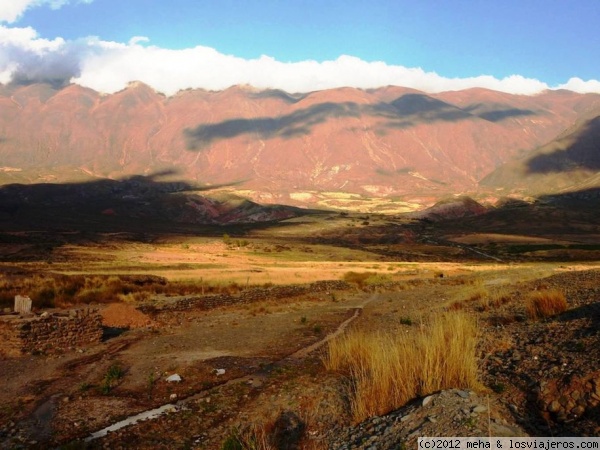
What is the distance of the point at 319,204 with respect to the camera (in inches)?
7461

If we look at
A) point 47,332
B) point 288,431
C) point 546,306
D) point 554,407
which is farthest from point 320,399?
point 47,332

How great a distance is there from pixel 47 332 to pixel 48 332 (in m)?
0.04

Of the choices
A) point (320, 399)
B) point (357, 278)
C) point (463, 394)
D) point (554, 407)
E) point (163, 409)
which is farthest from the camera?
point (357, 278)

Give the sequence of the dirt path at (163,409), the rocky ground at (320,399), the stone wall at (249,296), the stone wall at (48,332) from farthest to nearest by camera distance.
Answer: the stone wall at (249,296)
the stone wall at (48,332)
the dirt path at (163,409)
the rocky ground at (320,399)

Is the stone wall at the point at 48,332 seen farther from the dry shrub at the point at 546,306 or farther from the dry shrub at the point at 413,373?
the dry shrub at the point at 546,306

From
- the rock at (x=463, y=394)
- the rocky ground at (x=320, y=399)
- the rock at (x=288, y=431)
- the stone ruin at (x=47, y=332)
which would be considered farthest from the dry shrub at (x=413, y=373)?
the stone ruin at (x=47, y=332)

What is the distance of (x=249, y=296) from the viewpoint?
31375 millimetres

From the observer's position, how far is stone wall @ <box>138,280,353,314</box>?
27.0 metres

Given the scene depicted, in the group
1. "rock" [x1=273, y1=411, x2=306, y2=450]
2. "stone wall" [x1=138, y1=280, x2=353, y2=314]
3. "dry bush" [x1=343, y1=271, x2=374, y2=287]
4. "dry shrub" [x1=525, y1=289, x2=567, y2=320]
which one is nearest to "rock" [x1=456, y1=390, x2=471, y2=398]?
"rock" [x1=273, y1=411, x2=306, y2=450]

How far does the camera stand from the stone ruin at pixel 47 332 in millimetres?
15318

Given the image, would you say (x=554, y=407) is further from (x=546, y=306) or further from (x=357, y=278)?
(x=357, y=278)

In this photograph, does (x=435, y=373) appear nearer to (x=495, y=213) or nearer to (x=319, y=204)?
(x=495, y=213)

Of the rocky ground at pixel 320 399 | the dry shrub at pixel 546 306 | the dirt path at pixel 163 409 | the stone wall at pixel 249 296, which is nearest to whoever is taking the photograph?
the rocky ground at pixel 320 399

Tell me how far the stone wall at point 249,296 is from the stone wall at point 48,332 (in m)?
7.52
